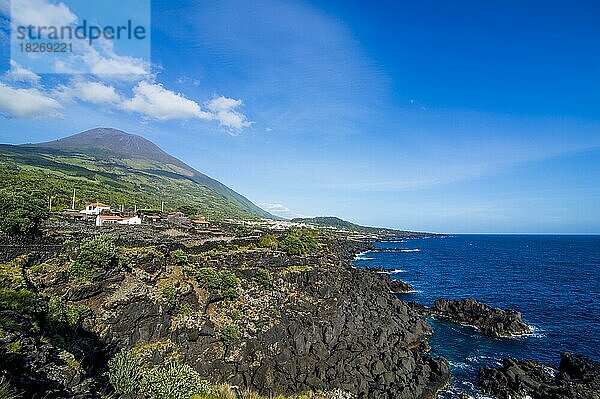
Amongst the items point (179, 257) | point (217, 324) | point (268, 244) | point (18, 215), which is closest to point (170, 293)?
point (217, 324)

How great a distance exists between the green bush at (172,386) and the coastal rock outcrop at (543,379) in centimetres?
2688

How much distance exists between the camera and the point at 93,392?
12.9m

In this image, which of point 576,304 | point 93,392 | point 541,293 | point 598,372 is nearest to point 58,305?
point 93,392

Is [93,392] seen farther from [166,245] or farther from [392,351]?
[166,245]

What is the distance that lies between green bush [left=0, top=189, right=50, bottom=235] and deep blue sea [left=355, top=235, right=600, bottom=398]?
45.9 metres

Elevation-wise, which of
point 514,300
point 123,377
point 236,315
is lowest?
point 514,300

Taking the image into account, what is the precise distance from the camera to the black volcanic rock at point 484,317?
4439 cm

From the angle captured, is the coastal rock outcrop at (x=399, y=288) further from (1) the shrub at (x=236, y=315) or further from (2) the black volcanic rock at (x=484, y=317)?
(1) the shrub at (x=236, y=315)

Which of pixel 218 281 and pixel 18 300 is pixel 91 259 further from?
pixel 218 281

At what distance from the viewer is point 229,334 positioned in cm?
3003

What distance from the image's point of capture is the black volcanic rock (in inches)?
1748

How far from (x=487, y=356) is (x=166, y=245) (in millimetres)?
39796

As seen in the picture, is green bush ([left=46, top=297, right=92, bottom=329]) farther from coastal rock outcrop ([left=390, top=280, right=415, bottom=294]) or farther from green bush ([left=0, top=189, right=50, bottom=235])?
coastal rock outcrop ([left=390, top=280, right=415, bottom=294])

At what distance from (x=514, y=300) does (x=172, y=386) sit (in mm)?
65454
